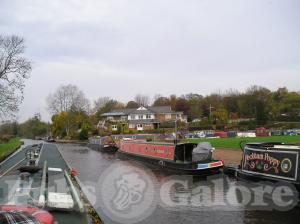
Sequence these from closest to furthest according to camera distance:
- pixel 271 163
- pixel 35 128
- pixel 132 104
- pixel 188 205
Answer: pixel 271 163
pixel 188 205
pixel 132 104
pixel 35 128

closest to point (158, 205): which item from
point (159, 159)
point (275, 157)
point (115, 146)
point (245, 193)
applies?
point (245, 193)

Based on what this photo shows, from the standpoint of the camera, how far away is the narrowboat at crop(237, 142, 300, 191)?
13.3 m

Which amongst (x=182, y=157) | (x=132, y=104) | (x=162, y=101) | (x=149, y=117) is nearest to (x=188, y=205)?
(x=182, y=157)

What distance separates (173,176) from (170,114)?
85328 mm

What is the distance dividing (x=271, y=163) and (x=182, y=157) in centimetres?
1102

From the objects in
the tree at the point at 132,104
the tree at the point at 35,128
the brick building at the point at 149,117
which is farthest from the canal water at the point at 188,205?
the tree at the point at 35,128

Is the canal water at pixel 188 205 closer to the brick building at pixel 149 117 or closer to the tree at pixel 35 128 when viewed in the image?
the brick building at pixel 149 117

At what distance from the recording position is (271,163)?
14.5 meters

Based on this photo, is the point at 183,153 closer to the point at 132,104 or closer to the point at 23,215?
the point at 23,215

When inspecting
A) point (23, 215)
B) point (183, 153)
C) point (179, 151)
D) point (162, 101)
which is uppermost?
point (162, 101)

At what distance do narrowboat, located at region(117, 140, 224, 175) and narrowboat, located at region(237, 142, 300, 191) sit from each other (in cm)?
461

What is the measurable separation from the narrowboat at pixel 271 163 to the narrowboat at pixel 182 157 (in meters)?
4.61

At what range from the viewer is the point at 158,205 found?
1531cm

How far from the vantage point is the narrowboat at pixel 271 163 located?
525 inches
